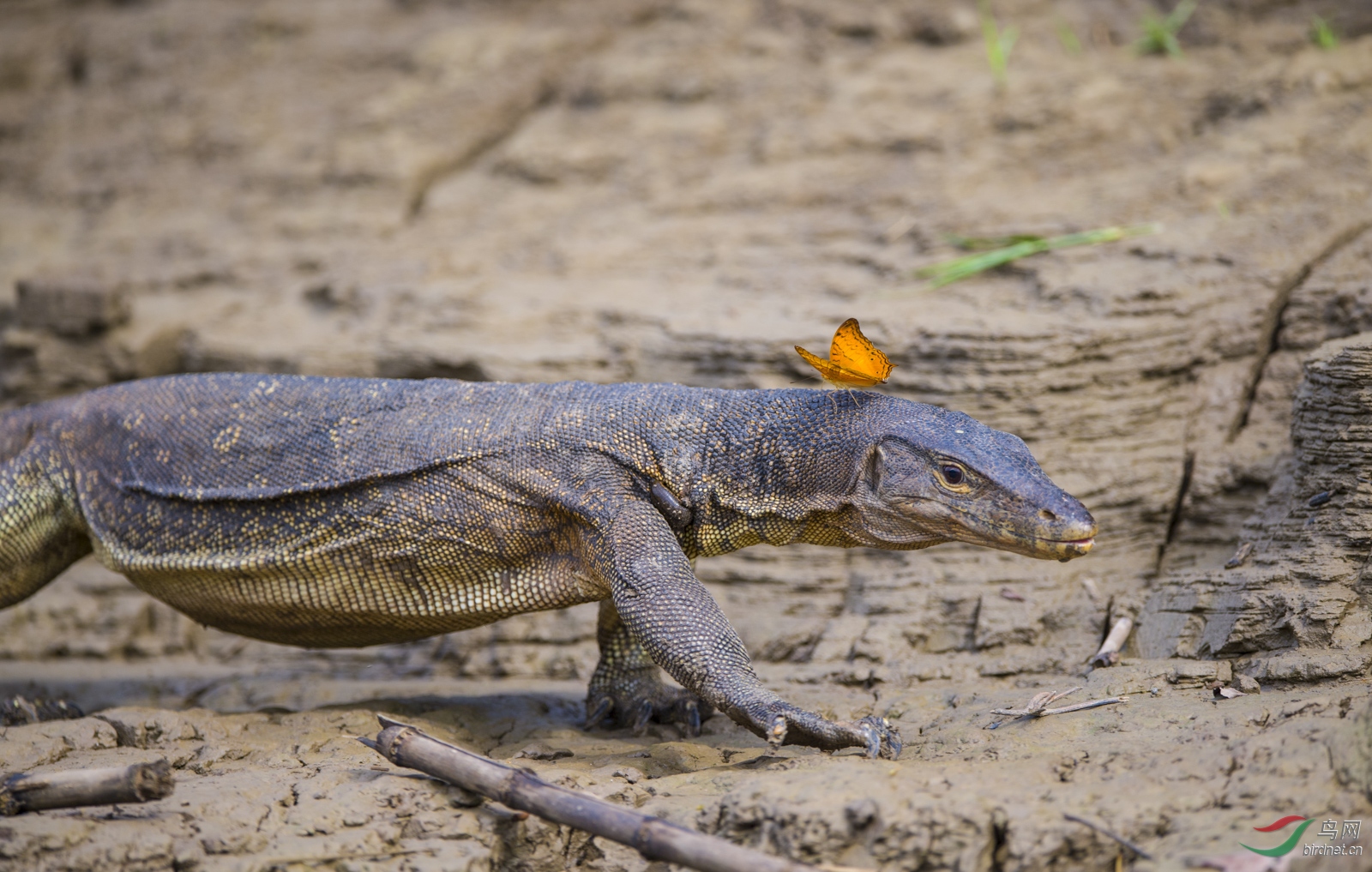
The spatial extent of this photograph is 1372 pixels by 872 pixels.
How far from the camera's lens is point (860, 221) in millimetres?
8375

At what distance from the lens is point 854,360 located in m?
4.62

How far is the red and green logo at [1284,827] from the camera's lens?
3.25 metres

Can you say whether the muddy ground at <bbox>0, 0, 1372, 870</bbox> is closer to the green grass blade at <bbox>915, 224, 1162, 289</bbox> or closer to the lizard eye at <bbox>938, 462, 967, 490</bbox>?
the green grass blade at <bbox>915, 224, 1162, 289</bbox>

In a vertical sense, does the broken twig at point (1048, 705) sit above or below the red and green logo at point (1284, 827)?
below

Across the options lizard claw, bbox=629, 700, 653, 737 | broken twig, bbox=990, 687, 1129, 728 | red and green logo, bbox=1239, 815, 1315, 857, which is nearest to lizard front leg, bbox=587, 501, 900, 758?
broken twig, bbox=990, 687, 1129, 728

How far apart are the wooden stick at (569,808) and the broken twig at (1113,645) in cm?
221

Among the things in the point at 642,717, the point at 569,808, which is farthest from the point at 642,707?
the point at 569,808

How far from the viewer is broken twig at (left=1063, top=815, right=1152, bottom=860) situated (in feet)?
11.2

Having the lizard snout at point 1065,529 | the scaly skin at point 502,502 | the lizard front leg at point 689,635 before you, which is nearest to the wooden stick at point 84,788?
the scaly skin at point 502,502

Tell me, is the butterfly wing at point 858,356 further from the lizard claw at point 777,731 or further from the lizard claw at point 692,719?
the lizard claw at point 692,719

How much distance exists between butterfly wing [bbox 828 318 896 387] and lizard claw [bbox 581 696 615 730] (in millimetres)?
2079

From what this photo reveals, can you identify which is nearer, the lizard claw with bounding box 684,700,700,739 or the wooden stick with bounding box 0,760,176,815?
the wooden stick with bounding box 0,760,176,815

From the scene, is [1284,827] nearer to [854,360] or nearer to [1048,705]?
[1048,705]

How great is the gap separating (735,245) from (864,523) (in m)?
4.07
